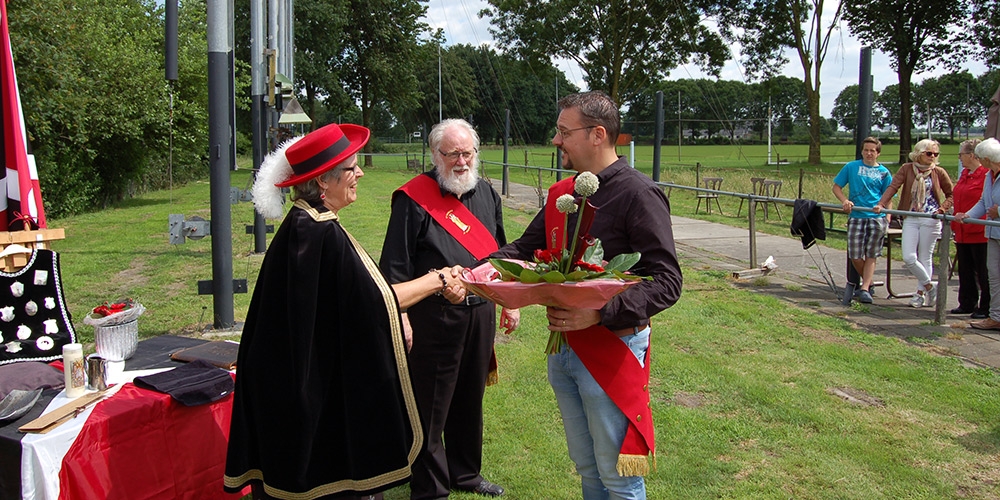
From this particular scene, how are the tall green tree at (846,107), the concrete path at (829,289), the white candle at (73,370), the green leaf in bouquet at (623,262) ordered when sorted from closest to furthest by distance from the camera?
1. the green leaf in bouquet at (623,262)
2. the white candle at (73,370)
3. the concrete path at (829,289)
4. the tall green tree at (846,107)

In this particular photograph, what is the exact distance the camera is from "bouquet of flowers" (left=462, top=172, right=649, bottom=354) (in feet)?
7.43

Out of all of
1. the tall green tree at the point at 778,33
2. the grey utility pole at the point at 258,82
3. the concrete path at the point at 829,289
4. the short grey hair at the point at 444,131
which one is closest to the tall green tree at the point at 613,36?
the tall green tree at the point at 778,33

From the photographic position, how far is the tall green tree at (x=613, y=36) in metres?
32.1

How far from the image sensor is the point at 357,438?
9.15 feet

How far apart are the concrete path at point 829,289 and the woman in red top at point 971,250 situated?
24cm

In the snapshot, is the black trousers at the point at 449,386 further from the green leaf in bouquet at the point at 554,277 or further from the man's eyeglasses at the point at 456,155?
the green leaf in bouquet at the point at 554,277

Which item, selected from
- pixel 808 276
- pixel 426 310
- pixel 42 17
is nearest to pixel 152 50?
pixel 42 17

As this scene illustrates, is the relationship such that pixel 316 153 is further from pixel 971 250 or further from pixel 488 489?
pixel 971 250

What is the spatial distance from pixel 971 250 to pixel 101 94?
60.7ft

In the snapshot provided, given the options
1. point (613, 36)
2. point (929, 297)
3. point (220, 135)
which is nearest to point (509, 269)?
point (220, 135)

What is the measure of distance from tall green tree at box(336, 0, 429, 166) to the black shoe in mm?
42920

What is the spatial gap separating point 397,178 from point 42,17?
19.2 meters

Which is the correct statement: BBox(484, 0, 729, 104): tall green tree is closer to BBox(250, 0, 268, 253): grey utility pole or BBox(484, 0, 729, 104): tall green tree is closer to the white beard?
BBox(250, 0, 268, 253): grey utility pole

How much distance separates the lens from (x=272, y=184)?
293cm
